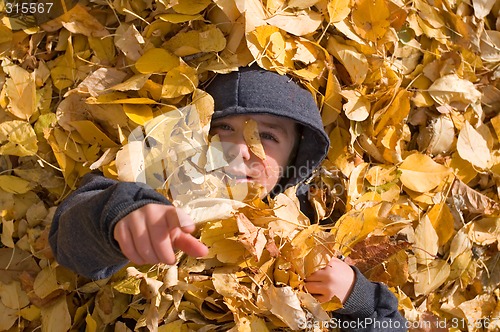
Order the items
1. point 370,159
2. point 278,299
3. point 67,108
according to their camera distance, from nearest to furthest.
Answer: point 278,299
point 67,108
point 370,159

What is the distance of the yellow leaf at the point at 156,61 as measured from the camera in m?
1.12

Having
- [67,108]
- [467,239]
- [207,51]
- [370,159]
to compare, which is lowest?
[467,239]

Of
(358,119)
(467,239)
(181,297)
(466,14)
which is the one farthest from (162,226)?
(466,14)

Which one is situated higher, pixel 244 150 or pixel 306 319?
pixel 244 150

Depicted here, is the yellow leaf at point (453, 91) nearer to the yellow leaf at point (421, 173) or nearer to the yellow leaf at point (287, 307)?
the yellow leaf at point (421, 173)

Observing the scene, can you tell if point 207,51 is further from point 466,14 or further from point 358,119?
point 466,14

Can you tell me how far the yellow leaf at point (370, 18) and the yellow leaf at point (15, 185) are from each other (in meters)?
0.63

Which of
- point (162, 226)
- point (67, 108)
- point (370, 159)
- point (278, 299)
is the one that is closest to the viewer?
point (162, 226)

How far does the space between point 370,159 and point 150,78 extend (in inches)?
17.3

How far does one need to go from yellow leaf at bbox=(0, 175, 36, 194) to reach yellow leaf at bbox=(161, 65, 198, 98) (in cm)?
28

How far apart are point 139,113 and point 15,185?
25 cm

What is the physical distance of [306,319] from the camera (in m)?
1.04

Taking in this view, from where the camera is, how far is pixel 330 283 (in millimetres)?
1091

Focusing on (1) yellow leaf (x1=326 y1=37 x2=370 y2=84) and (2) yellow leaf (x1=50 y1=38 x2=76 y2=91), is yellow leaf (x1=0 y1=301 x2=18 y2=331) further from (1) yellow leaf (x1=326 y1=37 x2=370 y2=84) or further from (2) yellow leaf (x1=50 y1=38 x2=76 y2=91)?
(1) yellow leaf (x1=326 y1=37 x2=370 y2=84)
